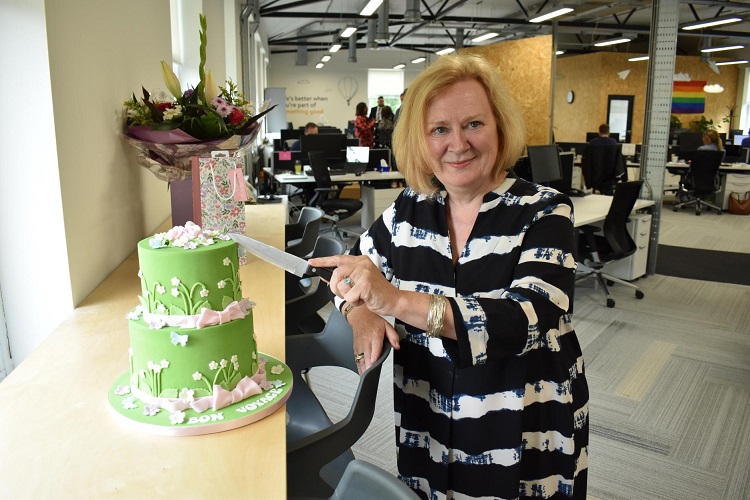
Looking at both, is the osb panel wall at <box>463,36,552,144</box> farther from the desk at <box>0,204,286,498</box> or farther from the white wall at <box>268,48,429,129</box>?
the white wall at <box>268,48,429,129</box>

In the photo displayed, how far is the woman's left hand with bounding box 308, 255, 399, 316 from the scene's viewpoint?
1.26 metres

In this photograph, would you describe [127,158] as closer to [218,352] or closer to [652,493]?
[218,352]

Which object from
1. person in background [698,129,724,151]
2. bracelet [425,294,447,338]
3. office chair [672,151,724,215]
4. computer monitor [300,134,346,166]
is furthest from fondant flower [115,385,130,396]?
person in background [698,129,724,151]

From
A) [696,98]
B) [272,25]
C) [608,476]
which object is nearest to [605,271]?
[608,476]

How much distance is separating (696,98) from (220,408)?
797 inches

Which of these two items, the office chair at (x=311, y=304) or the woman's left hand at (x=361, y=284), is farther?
the office chair at (x=311, y=304)

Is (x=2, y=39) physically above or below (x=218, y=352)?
above

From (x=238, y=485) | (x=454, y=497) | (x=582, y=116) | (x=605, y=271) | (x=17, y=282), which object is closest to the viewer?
(x=238, y=485)

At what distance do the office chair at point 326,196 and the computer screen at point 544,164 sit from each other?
2688 mm

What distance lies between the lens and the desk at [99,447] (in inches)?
37.9

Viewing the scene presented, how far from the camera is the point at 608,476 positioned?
277 cm

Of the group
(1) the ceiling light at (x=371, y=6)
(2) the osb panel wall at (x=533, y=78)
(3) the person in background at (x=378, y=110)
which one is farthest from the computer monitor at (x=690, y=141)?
(1) the ceiling light at (x=371, y=6)

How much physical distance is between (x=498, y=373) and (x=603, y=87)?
698 inches

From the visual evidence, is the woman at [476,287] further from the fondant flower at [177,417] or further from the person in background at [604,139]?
the person in background at [604,139]
